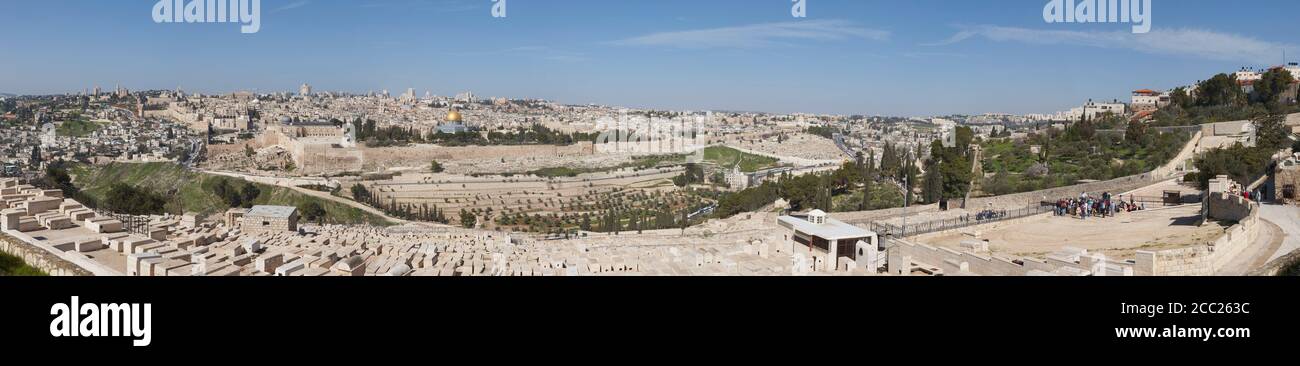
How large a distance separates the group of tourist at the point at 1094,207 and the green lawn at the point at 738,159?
19752 mm

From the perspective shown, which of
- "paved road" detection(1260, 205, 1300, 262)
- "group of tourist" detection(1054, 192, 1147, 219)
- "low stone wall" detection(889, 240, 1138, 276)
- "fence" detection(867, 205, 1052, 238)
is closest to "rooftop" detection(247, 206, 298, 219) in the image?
"fence" detection(867, 205, 1052, 238)

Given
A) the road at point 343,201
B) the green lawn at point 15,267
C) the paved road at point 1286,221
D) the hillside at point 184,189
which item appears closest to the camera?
the green lawn at point 15,267

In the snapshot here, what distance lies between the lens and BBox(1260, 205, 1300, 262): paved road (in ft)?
18.1

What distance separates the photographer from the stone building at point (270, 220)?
11.1 meters

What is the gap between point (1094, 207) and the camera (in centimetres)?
877

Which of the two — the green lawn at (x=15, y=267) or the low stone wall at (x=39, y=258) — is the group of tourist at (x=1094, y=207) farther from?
the green lawn at (x=15, y=267)

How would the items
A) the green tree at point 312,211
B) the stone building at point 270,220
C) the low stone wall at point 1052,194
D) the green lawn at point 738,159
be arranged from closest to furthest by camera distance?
1. the low stone wall at point 1052,194
2. the stone building at point 270,220
3. the green tree at point 312,211
4. the green lawn at point 738,159

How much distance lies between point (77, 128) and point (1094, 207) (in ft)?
111

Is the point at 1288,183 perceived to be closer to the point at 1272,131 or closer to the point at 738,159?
the point at 1272,131

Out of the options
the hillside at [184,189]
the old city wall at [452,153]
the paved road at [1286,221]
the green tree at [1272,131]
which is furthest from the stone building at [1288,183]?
the old city wall at [452,153]

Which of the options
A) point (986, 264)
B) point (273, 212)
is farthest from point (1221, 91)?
point (273, 212)
